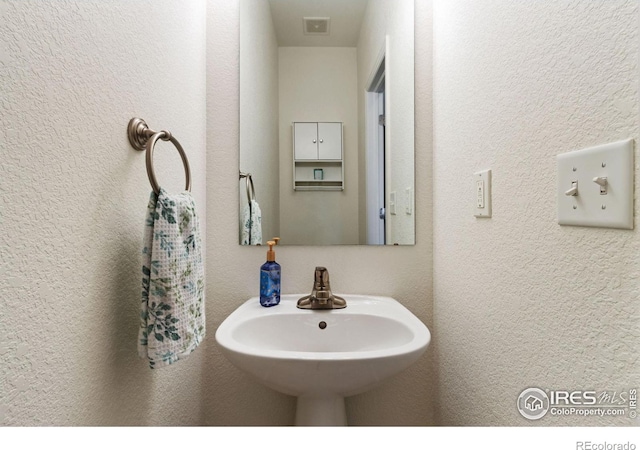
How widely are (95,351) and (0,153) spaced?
37 cm

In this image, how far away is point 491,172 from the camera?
804 millimetres

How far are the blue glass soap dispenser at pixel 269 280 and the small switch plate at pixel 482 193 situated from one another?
597mm

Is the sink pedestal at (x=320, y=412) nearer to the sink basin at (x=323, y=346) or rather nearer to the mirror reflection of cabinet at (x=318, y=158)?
the sink basin at (x=323, y=346)

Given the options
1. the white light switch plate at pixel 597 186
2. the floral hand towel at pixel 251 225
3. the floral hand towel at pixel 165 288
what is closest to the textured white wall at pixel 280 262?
the floral hand towel at pixel 251 225

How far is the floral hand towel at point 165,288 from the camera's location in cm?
65

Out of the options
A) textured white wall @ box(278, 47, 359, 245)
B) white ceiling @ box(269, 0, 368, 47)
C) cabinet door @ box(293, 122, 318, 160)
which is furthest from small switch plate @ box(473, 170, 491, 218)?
white ceiling @ box(269, 0, 368, 47)

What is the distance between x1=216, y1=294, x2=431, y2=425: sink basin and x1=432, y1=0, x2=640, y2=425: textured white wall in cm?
19

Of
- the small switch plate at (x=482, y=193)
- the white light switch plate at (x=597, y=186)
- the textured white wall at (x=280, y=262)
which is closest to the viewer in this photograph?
the white light switch plate at (x=597, y=186)

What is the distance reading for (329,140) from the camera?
46.9 inches

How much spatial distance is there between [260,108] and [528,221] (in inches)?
35.5

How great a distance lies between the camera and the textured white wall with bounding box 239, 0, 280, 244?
1.16 meters

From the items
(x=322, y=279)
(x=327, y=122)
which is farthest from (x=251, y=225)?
(x=327, y=122)

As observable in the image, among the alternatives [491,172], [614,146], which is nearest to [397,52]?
[491,172]

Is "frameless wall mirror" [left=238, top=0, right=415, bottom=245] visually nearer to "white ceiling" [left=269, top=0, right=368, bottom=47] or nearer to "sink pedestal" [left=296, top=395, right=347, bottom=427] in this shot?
"white ceiling" [left=269, top=0, right=368, bottom=47]
